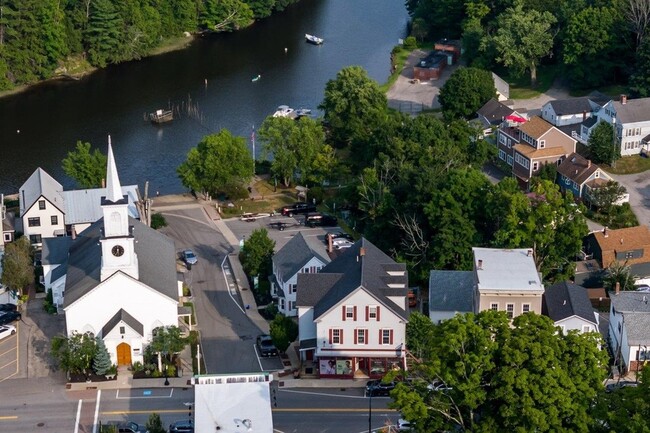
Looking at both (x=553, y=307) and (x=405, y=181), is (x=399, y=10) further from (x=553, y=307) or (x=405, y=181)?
(x=553, y=307)

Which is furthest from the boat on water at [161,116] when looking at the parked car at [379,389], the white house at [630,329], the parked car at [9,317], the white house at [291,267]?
the white house at [630,329]

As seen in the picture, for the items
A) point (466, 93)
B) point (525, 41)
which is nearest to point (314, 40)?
point (525, 41)

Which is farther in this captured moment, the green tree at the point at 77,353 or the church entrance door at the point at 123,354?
the church entrance door at the point at 123,354

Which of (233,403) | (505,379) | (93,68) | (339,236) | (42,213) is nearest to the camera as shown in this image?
(505,379)

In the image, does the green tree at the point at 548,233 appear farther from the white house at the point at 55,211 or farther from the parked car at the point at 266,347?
the white house at the point at 55,211

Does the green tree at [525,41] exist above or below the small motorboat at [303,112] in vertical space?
above

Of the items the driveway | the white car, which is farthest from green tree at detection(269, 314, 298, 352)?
the driveway

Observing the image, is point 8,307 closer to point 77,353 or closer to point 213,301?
point 77,353
